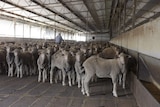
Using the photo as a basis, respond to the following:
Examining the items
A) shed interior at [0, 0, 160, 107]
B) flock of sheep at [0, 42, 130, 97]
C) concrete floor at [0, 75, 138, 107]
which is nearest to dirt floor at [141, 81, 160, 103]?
shed interior at [0, 0, 160, 107]

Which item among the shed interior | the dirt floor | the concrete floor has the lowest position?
the concrete floor

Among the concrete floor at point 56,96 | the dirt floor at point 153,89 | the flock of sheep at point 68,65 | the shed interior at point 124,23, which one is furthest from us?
the flock of sheep at point 68,65

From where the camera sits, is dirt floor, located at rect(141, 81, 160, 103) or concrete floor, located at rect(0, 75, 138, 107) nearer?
dirt floor, located at rect(141, 81, 160, 103)

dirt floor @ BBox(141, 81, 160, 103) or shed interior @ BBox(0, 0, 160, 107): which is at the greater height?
shed interior @ BBox(0, 0, 160, 107)

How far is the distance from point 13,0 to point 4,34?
828 cm

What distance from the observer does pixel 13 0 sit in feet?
51.7

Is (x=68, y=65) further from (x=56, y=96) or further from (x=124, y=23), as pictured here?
(x=124, y=23)

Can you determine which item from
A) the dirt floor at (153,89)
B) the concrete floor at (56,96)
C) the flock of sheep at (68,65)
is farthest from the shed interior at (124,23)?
the flock of sheep at (68,65)

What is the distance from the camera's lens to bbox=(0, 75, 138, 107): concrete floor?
550 centimetres

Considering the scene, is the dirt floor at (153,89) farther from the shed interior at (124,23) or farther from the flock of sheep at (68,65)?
the flock of sheep at (68,65)

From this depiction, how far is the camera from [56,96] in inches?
246

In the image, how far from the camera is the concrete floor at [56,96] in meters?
5.50

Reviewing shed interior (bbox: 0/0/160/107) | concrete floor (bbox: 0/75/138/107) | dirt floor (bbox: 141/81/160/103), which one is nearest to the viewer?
dirt floor (bbox: 141/81/160/103)

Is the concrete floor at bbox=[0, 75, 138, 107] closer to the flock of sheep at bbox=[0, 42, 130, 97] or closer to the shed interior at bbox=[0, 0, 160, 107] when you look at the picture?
the flock of sheep at bbox=[0, 42, 130, 97]
